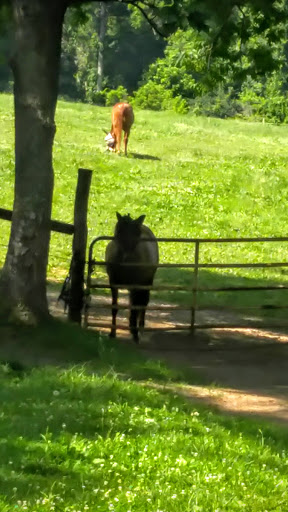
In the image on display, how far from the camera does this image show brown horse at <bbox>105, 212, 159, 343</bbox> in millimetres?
15133

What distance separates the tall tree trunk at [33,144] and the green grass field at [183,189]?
578 cm

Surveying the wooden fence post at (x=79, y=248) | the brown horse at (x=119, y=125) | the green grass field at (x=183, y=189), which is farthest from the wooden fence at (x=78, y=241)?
the brown horse at (x=119, y=125)

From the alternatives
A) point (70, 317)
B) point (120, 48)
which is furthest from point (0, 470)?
point (120, 48)

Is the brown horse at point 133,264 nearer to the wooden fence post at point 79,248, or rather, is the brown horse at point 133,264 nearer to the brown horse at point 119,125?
the wooden fence post at point 79,248

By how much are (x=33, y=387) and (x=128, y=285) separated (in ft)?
16.6

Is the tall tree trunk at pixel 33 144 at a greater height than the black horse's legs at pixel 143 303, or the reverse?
the tall tree trunk at pixel 33 144

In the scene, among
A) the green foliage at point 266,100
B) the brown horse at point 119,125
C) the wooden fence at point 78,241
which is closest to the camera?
the wooden fence at point 78,241

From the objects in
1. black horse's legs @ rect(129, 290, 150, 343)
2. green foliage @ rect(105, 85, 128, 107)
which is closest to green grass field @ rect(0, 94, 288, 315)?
black horse's legs @ rect(129, 290, 150, 343)

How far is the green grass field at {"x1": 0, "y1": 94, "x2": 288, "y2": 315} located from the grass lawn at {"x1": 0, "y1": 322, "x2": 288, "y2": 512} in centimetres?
932

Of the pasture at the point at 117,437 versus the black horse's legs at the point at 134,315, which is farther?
the black horse's legs at the point at 134,315

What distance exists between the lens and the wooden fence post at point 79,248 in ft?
48.9

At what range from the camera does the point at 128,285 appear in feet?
49.4

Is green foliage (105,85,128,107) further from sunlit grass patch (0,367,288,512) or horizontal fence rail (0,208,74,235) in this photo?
sunlit grass patch (0,367,288,512)

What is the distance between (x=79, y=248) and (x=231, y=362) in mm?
2776
